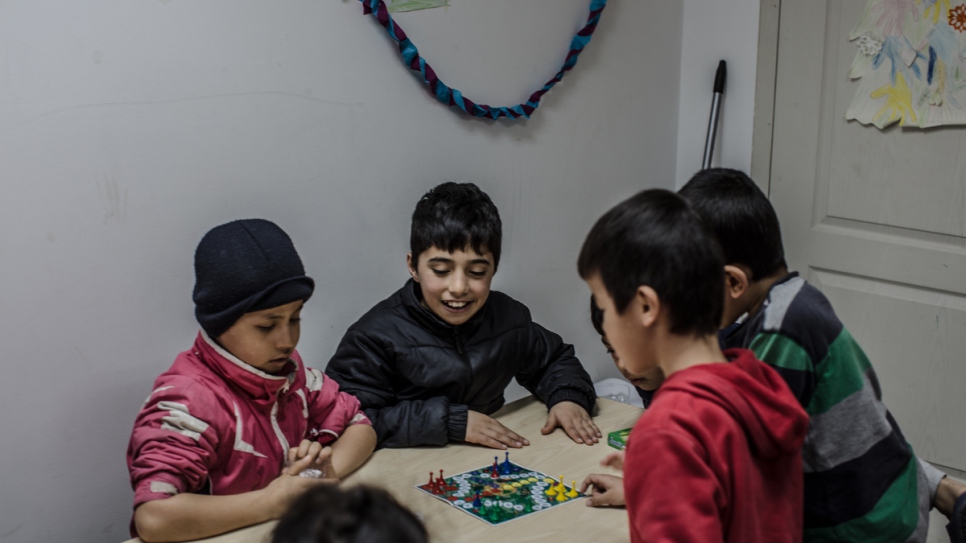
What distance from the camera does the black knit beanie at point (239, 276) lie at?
1.49 metres

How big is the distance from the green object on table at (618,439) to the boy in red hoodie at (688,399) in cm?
68

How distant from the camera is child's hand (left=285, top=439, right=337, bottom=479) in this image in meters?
1.52

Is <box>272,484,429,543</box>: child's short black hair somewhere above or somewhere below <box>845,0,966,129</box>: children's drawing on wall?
below

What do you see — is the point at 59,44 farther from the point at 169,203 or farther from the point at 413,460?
the point at 413,460

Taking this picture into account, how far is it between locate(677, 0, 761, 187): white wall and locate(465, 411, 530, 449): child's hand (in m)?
1.66

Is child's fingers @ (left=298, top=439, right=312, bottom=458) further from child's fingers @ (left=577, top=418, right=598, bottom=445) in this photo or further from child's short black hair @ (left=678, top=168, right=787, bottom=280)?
child's short black hair @ (left=678, top=168, right=787, bottom=280)

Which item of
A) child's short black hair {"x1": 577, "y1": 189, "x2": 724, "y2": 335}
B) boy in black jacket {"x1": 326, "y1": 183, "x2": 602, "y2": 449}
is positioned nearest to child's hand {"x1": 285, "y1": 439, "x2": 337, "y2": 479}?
boy in black jacket {"x1": 326, "y1": 183, "x2": 602, "y2": 449}

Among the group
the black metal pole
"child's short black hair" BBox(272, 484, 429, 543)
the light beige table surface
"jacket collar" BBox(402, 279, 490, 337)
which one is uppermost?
the black metal pole

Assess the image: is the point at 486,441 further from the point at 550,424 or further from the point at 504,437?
the point at 550,424

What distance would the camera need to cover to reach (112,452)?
1.83 meters

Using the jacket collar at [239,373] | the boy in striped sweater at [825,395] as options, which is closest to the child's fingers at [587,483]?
the boy in striped sweater at [825,395]

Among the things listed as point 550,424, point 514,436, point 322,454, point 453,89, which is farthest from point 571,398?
point 453,89

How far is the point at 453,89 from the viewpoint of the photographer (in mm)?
2391

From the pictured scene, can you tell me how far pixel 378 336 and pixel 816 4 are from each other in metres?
1.91
